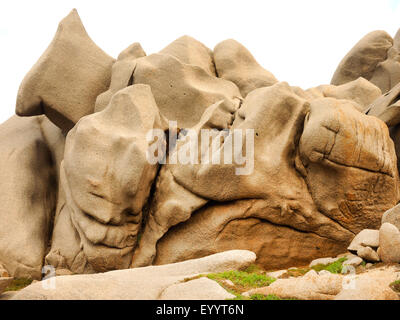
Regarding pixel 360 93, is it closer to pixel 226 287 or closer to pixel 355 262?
pixel 355 262

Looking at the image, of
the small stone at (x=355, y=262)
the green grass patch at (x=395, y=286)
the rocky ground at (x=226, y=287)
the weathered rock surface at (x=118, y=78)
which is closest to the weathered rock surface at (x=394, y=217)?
the small stone at (x=355, y=262)

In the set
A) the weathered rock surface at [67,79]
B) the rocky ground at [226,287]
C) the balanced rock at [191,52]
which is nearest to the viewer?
the rocky ground at [226,287]

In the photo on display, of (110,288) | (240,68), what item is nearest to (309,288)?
(110,288)

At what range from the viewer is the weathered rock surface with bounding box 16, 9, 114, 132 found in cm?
1566

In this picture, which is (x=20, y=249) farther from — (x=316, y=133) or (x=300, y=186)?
(x=316, y=133)

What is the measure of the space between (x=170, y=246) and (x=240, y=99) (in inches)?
274

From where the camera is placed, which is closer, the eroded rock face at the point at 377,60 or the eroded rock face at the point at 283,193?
the eroded rock face at the point at 283,193

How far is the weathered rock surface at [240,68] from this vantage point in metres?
18.9

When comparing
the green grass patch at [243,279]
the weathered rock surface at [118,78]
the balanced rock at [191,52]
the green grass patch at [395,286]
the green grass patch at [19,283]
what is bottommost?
the green grass patch at [19,283]

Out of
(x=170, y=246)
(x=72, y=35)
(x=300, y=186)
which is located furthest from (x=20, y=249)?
(x=300, y=186)

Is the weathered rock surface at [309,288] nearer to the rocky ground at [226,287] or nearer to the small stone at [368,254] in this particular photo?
the rocky ground at [226,287]

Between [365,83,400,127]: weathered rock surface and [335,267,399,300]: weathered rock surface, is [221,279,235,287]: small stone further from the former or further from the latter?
[365,83,400,127]: weathered rock surface

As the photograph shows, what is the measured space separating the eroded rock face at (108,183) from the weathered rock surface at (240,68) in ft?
21.5


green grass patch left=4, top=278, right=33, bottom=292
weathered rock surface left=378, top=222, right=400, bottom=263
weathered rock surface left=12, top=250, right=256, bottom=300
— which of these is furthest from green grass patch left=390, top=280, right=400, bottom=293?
green grass patch left=4, top=278, right=33, bottom=292
